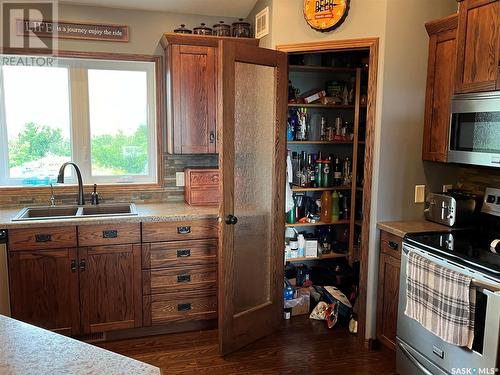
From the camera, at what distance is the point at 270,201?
3.03 metres

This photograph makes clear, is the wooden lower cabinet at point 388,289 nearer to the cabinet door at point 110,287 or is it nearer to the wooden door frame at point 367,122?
the wooden door frame at point 367,122

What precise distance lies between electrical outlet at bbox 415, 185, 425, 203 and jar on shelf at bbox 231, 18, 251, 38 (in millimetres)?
1773

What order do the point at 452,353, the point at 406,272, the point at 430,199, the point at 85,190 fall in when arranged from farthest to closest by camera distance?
1. the point at 85,190
2. the point at 430,199
3. the point at 406,272
4. the point at 452,353

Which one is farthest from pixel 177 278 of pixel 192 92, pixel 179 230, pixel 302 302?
pixel 192 92

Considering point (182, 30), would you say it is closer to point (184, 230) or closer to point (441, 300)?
point (184, 230)

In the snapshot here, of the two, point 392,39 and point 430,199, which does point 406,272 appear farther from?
point 392,39

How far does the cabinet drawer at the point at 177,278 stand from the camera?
2.98 m

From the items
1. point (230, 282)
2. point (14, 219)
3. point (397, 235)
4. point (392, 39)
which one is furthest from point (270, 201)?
point (14, 219)

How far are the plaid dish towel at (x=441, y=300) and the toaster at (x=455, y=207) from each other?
0.51 m

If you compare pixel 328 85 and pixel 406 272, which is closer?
pixel 406 272

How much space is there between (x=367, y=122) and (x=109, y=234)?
6.30 ft

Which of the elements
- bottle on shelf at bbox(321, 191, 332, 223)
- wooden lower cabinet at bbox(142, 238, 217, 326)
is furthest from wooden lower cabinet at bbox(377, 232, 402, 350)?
wooden lower cabinet at bbox(142, 238, 217, 326)

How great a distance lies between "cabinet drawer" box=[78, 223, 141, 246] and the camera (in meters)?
2.81

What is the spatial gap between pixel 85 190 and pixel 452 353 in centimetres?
279
